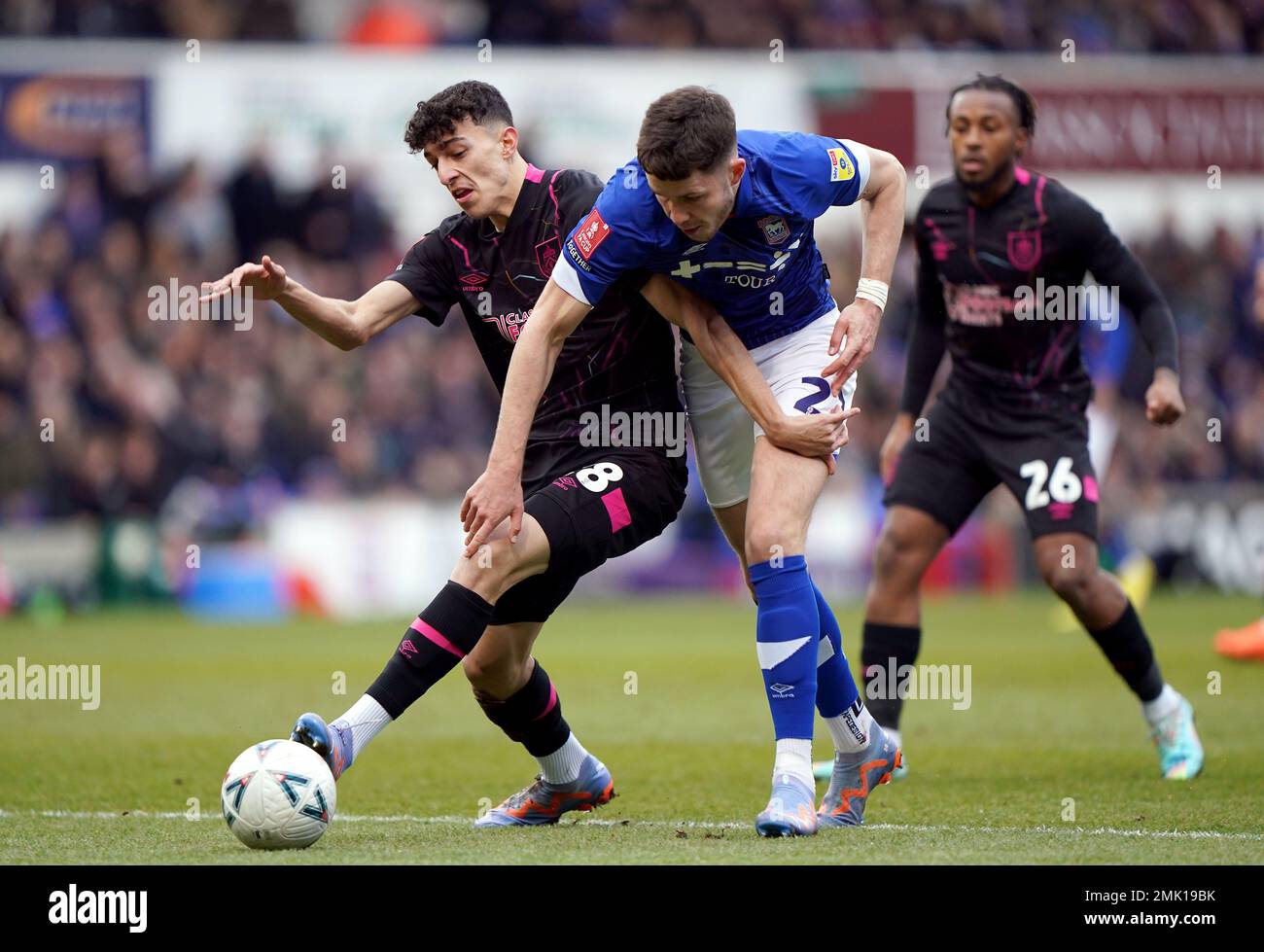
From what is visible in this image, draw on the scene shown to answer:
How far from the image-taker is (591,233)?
521 centimetres

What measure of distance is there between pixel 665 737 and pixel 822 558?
30.2 feet

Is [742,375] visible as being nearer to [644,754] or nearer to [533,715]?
[533,715]

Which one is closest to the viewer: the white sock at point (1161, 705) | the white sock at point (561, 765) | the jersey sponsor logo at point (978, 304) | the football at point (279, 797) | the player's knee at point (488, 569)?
the football at point (279, 797)

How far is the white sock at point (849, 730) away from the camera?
5754mm

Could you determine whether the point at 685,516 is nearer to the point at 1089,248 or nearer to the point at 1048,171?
the point at 1048,171

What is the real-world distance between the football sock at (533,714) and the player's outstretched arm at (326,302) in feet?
4.16

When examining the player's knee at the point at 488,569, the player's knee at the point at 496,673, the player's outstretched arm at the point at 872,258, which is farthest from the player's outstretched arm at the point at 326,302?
the player's outstretched arm at the point at 872,258

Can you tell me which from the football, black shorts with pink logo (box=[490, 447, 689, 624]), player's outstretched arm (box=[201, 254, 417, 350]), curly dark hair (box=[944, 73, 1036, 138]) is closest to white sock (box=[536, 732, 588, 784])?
black shorts with pink logo (box=[490, 447, 689, 624])

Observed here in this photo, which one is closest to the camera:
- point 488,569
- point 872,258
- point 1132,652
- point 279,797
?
point 279,797

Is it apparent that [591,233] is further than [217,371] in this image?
No

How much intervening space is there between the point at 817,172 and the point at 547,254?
94 centimetres

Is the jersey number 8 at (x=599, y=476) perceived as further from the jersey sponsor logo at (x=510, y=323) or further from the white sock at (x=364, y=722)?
the white sock at (x=364, y=722)

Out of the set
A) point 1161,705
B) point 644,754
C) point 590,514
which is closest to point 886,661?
point 1161,705

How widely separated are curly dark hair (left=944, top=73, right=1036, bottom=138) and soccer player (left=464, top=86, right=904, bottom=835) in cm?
156
